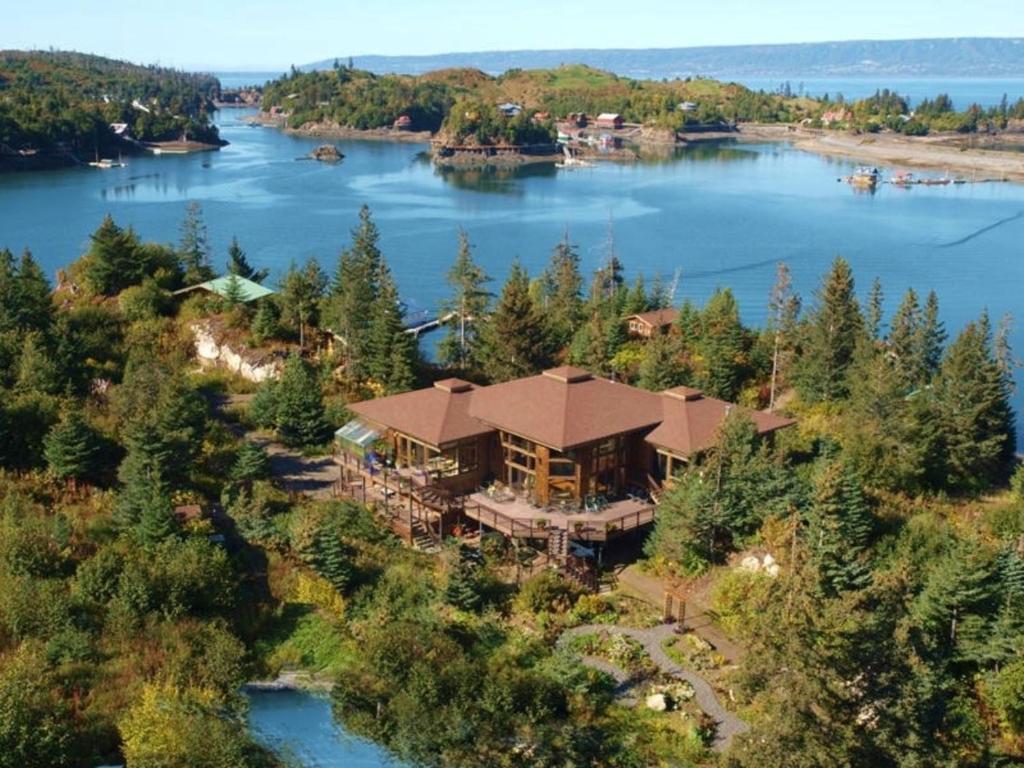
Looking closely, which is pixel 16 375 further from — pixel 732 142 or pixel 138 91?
pixel 138 91

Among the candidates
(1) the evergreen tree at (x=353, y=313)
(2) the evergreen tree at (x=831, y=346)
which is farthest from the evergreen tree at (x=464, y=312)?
(2) the evergreen tree at (x=831, y=346)

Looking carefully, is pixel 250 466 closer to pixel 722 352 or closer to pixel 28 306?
pixel 28 306

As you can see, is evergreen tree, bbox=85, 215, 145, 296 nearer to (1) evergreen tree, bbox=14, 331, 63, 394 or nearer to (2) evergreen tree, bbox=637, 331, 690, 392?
(1) evergreen tree, bbox=14, 331, 63, 394

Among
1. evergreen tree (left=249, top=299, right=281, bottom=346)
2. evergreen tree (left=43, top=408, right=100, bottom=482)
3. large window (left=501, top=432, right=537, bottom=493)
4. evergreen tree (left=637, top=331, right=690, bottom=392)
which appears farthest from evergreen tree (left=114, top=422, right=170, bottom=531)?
evergreen tree (left=637, top=331, right=690, bottom=392)

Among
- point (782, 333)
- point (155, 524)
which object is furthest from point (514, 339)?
point (155, 524)

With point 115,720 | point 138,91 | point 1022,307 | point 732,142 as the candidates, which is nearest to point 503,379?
point 115,720

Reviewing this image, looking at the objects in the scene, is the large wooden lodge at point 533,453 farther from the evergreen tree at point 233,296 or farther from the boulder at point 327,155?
the boulder at point 327,155
